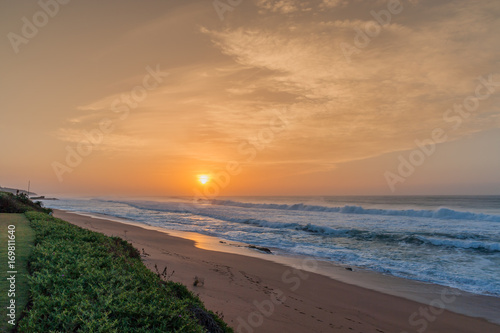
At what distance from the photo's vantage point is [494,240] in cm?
2055

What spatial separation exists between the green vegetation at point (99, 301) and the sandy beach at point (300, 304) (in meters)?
2.46

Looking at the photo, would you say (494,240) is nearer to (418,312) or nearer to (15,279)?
(418,312)

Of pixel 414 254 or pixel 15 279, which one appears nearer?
pixel 15 279

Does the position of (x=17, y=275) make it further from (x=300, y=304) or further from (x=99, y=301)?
(x=300, y=304)

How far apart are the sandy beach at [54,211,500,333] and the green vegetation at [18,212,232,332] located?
2.46m

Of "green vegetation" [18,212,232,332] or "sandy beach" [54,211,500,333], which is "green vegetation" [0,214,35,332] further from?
"sandy beach" [54,211,500,333]

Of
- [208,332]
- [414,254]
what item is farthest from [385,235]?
[208,332]

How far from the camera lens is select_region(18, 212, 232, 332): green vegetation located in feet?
11.3

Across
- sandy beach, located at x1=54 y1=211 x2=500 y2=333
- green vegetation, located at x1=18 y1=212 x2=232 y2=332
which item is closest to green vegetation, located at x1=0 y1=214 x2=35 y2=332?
green vegetation, located at x1=18 y1=212 x2=232 y2=332

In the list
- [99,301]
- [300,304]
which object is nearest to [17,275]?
[99,301]

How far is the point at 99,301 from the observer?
3898mm

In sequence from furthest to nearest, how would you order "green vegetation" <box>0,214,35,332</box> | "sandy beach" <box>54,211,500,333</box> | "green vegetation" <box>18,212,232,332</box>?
"sandy beach" <box>54,211,500,333</box> → "green vegetation" <box>0,214,35,332</box> → "green vegetation" <box>18,212,232,332</box>

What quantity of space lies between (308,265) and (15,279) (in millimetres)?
11792

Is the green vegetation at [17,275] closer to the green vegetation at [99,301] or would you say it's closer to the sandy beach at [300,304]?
the green vegetation at [99,301]
